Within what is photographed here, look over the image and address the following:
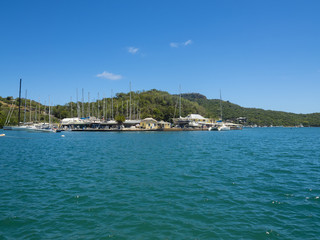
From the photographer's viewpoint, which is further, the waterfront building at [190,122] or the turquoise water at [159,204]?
the waterfront building at [190,122]

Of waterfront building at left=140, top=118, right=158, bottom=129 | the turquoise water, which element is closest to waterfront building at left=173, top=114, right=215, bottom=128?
waterfront building at left=140, top=118, right=158, bottom=129

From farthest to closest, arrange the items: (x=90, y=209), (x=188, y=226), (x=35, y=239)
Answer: (x=90, y=209), (x=188, y=226), (x=35, y=239)

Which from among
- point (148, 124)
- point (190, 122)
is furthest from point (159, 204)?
point (190, 122)

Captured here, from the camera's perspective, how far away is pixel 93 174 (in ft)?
Answer: 56.9

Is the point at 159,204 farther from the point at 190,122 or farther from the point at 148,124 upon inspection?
the point at 190,122

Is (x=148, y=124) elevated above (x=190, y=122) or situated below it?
below

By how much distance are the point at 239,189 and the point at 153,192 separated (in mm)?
5393

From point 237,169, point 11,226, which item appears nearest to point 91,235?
point 11,226

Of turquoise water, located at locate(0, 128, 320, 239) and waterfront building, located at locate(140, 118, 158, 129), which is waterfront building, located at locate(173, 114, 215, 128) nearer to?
waterfront building, located at locate(140, 118, 158, 129)

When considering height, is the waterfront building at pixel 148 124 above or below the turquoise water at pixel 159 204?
above

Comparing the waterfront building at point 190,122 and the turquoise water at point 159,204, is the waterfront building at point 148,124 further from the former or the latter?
the turquoise water at point 159,204

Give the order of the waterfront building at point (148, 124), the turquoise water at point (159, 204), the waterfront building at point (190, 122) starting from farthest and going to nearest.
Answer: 1. the waterfront building at point (190, 122)
2. the waterfront building at point (148, 124)
3. the turquoise water at point (159, 204)

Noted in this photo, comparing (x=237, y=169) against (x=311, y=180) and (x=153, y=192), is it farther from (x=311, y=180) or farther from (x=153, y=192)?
(x=153, y=192)

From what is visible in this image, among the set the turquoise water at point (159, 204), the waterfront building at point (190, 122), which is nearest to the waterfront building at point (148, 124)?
the waterfront building at point (190, 122)
